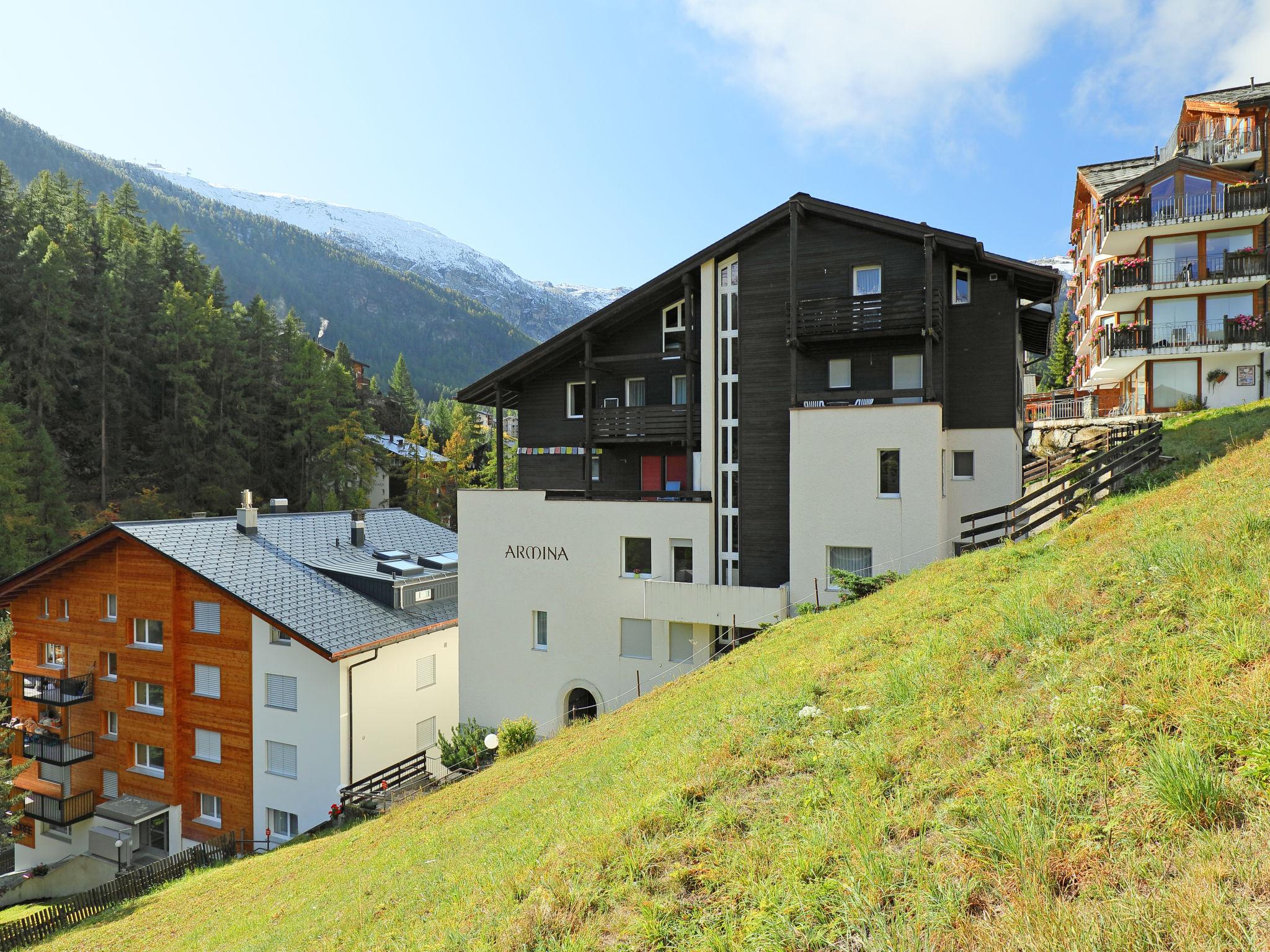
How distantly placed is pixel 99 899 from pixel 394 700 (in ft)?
31.3

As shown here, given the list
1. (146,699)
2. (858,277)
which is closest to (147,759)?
(146,699)

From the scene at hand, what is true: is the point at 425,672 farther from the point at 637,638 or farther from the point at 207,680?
the point at 637,638

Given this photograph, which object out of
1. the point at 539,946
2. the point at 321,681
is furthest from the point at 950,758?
the point at 321,681

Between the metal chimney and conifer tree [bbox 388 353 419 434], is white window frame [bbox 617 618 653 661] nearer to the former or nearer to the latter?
the metal chimney

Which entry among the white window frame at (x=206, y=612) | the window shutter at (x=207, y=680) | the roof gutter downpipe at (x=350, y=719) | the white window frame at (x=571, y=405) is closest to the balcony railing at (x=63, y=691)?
the window shutter at (x=207, y=680)

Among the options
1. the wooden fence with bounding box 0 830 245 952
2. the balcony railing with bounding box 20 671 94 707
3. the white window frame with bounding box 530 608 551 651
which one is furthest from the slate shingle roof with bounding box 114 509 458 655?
the wooden fence with bounding box 0 830 245 952

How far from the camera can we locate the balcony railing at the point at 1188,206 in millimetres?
30000

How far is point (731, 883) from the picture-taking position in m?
5.00

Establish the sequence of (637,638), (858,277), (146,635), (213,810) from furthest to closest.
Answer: (146,635) → (213,810) → (637,638) → (858,277)

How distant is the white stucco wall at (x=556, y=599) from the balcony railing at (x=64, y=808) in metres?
17.1

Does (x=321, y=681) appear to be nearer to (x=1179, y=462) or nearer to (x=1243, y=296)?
(x=1179, y=462)

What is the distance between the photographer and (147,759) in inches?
1036

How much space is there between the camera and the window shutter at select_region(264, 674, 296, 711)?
23.9 metres

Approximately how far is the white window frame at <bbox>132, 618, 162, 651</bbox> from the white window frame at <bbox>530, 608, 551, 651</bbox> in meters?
15.2
